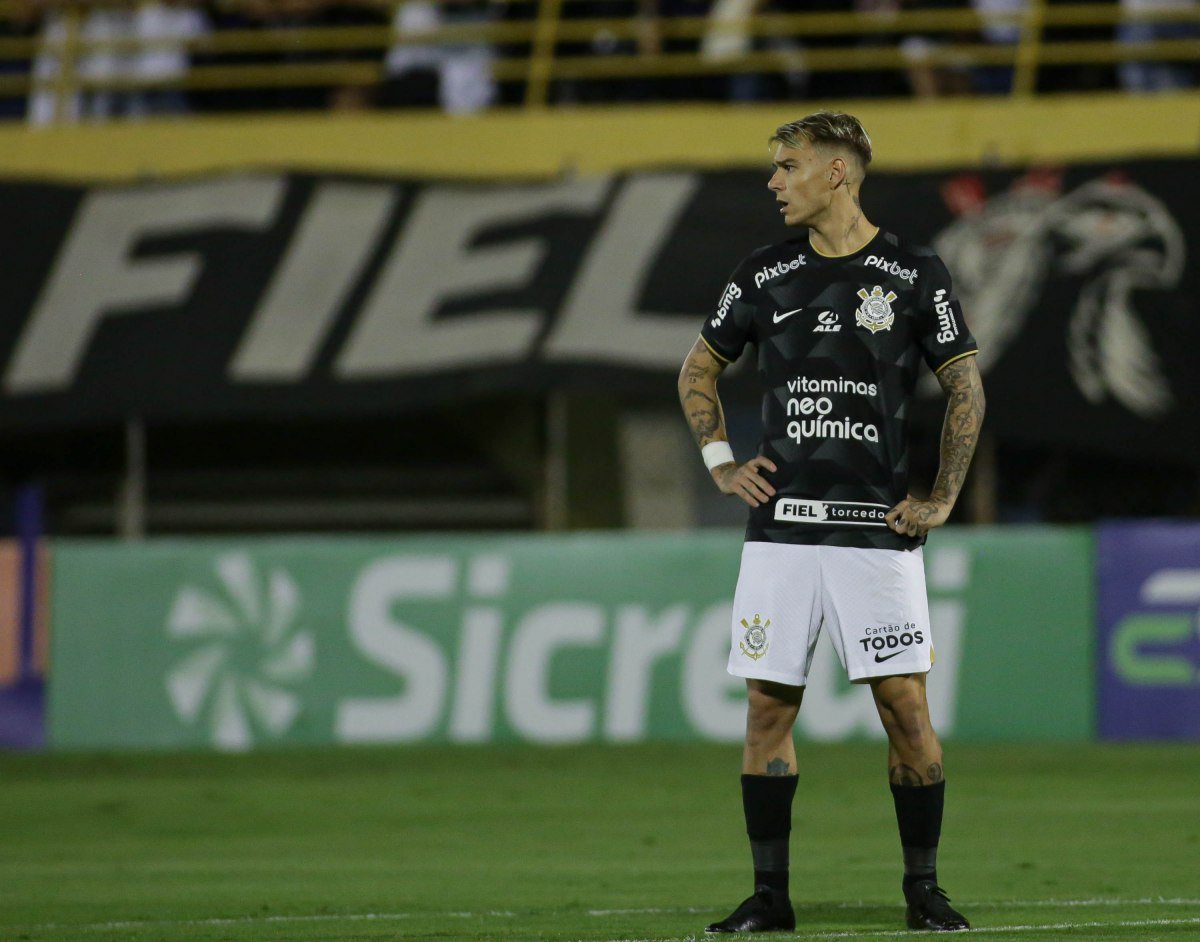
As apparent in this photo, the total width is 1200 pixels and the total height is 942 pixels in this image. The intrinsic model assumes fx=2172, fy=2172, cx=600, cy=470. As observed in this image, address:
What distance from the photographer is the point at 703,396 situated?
6.27 metres

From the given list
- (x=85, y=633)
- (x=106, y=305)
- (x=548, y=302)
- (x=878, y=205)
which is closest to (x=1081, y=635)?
(x=878, y=205)

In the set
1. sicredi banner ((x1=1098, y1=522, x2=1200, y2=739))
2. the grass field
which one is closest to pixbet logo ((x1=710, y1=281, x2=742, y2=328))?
the grass field

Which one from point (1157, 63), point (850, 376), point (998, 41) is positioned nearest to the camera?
point (850, 376)

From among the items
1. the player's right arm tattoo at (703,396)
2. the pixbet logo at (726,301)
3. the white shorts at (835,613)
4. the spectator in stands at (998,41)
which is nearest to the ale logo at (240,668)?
the spectator in stands at (998,41)

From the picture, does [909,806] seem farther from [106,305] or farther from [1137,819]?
[106,305]

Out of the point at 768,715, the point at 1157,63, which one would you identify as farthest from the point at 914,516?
the point at 1157,63

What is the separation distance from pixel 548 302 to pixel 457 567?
2.82 meters

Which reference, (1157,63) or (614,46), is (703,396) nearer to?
(1157,63)

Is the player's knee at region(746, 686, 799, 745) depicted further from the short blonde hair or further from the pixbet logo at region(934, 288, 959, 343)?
the short blonde hair

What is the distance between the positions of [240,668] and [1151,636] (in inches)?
227

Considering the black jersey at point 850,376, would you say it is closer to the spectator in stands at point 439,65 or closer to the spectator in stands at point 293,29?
the spectator in stands at point 439,65

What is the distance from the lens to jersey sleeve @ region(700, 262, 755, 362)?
6.16m

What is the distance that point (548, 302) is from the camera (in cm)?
1606

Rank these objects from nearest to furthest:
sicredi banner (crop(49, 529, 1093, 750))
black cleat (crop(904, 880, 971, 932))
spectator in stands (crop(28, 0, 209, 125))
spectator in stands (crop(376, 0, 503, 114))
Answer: black cleat (crop(904, 880, 971, 932))
sicredi banner (crop(49, 529, 1093, 750))
spectator in stands (crop(376, 0, 503, 114))
spectator in stands (crop(28, 0, 209, 125))
